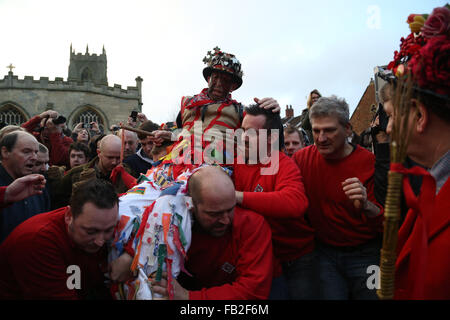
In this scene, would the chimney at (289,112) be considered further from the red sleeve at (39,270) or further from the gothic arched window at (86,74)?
the gothic arched window at (86,74)

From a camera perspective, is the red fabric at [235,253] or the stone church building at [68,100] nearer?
the red fabric at [235,253]

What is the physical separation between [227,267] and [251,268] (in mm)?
304

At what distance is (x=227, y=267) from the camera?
9.04 ft

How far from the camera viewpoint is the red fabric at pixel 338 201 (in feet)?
9.71

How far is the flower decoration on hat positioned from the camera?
3.54 metres

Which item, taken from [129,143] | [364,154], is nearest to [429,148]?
[364,154]

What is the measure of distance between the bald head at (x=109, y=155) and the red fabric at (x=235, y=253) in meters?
2.72

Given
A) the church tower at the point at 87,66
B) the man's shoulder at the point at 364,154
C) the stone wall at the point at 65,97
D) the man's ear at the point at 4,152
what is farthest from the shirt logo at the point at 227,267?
the church tower at the point at 87,66

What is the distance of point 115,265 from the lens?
251cm

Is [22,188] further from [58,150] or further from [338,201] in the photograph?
[58,150]

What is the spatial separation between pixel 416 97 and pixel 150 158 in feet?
14.8

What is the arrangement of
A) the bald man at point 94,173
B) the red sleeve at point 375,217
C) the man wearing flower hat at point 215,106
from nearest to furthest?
the red sleeve at point 375,217
the man wearing flower hat at point 215,106
the bald man at point 94,173

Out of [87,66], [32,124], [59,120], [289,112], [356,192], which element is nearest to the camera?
[356,192]

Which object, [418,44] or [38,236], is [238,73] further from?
[38,236]
